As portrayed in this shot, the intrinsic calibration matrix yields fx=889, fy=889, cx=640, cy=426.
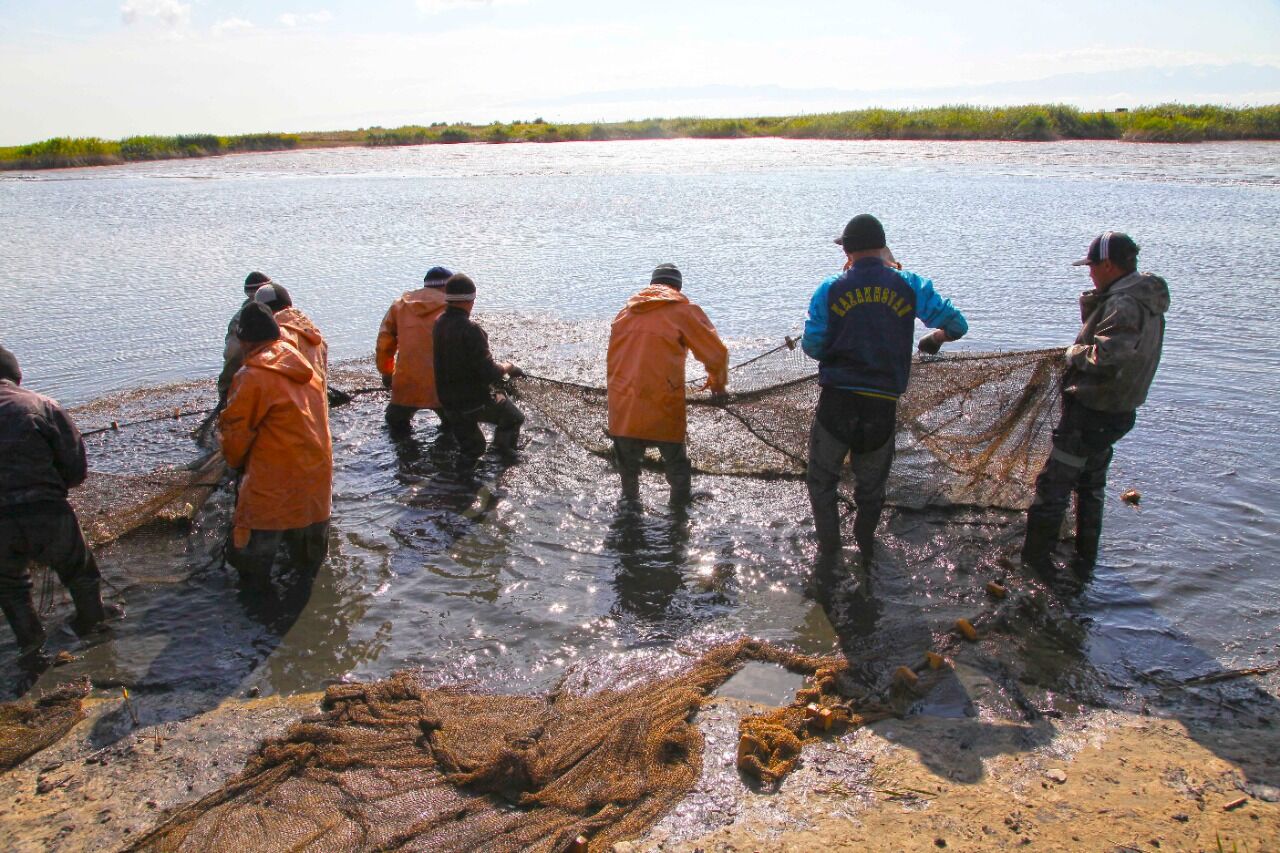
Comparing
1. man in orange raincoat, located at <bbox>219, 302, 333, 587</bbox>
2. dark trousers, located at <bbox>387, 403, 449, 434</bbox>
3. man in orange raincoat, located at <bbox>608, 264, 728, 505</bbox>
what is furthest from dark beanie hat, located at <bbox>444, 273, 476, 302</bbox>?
man in orange raincoat, located at <bbox>219, 302, 333, 587</bbox>

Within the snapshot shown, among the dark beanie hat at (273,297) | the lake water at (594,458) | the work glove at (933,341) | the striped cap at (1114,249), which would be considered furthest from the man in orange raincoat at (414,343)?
the striped cap at (1114,249)

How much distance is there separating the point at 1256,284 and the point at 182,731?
14.8 metres

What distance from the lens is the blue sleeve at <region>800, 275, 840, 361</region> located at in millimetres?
5301

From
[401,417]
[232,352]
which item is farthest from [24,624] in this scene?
[401,417]

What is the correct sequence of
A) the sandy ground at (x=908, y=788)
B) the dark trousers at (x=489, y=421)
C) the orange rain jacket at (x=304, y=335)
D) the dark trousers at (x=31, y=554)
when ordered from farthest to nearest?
the dark trousers at (x=489, y=421) < the orange rain jacket at (x=304, y=335) < the dark trousers at (x=31, y=554) < the sandy ground at (x=908, y=788)

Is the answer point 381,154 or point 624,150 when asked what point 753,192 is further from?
point 381,154

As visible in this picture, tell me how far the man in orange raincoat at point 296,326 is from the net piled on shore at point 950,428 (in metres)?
3.00

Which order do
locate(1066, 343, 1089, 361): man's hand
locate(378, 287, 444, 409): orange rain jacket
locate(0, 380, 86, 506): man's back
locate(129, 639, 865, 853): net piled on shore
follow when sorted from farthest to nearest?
locate(378, 287, 444, 409): orange rain jacket, locate(1066, 343, 1089, 361): man's hand, locate(0, 380, 86, 506): man's back, locate(129, 639, 865, 853): net piled on shore

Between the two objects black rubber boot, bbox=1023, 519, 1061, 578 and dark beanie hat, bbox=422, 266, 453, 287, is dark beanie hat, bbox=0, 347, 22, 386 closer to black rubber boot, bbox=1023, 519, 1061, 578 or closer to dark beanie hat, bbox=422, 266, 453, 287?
dark beanie hat, bbox=422, 266, 453, 287

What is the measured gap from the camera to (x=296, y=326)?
20.2 ft

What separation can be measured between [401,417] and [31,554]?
3745mm

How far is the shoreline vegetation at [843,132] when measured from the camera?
36531 mm

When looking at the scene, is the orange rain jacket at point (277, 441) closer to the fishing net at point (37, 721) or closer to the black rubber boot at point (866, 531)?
the fishing net at point (37, 721)

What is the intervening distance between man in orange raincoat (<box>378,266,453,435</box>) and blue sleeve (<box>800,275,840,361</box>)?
3.73 m
